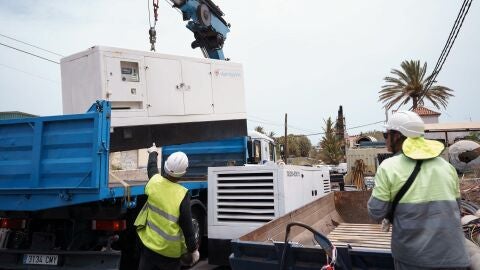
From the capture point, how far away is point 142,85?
6168 mm

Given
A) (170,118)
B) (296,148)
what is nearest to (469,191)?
(170,118)

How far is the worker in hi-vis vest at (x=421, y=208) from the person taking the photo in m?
2.51

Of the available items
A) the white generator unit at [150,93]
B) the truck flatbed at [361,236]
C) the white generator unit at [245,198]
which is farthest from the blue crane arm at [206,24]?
the truck flatbed at [361,236]

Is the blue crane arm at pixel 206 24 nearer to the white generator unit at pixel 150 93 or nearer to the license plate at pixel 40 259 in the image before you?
the white generator unit at pixel 150 93

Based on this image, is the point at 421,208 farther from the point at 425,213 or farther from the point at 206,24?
the point at 206,24

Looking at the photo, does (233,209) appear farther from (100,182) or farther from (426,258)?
(426,258)

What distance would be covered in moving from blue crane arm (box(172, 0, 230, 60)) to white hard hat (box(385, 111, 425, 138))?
6.87 m

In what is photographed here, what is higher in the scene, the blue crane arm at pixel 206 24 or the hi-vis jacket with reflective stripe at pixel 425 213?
the blue crane arm at pixel 206 24

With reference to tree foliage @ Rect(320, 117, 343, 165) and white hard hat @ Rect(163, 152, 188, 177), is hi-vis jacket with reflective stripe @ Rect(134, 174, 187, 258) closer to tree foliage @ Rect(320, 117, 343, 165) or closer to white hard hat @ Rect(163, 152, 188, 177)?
white hard hat @ Rect(163, 152, 188, 177)

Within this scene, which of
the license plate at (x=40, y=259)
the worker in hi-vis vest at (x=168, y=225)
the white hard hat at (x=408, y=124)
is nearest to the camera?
the white hard hat at (x=408, y=124)

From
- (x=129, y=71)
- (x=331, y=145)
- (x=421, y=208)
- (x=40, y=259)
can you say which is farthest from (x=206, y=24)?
(x=331, y=145)

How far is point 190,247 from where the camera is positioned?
368 centimetres

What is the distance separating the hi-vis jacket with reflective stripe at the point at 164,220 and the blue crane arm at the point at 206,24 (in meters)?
6.00

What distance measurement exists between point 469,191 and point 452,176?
8.29m
